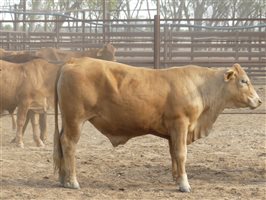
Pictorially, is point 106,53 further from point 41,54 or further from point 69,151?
point 69,151

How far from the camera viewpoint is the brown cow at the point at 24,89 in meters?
9.98

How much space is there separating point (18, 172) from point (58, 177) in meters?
0.63

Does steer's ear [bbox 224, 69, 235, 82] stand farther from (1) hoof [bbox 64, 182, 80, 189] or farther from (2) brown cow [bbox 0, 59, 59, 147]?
(2) brown cow [bbox 0, 59, 59, 147]

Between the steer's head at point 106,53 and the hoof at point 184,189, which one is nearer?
the hoof at point 184,189

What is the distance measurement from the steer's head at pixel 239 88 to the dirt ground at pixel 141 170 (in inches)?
34.9

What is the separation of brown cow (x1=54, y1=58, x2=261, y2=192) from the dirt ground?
0.31m

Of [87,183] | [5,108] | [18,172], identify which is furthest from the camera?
[5,108]

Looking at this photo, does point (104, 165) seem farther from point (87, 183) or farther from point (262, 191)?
point (262, 191)

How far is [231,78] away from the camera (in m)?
6.85

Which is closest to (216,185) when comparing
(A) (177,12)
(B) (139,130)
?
(B) (139,130)

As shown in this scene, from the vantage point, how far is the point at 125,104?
6492 millimetres

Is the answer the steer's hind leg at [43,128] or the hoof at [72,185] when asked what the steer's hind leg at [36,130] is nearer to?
the steer's hind leg at [43,128]

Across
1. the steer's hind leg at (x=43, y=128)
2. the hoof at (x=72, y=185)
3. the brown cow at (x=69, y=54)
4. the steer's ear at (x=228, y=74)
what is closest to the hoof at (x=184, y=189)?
the hoof at (x=72, y=185)

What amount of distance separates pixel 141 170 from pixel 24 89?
3.29 metres
